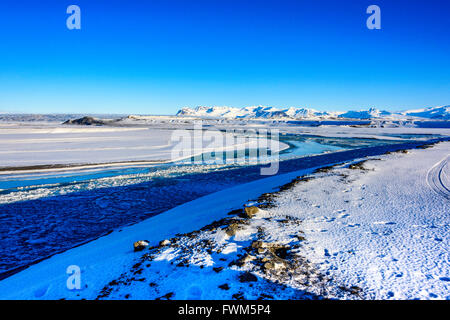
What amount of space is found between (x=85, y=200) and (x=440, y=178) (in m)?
14.7

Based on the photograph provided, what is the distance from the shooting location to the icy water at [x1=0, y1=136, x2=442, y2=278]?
7.14m

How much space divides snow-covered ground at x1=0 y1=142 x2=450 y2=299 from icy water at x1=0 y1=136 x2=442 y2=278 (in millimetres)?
1056

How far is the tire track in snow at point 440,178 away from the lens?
9.20m

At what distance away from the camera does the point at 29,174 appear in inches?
592

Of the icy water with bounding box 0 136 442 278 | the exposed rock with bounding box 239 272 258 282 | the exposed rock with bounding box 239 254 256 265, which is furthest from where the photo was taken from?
the icy water with bounding box 0 136 442 278

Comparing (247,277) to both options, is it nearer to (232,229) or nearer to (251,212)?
(232,229)

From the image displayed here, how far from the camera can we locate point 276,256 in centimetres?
494

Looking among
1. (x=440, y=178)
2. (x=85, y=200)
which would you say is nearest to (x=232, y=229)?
(x=85, y=200)

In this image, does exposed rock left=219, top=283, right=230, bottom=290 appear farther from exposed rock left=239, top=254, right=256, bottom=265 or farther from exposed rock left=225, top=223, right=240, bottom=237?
exposed rock left=225, top=223, right=240, bottom=237

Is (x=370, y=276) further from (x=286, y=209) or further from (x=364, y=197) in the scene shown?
(x=364, y=197)

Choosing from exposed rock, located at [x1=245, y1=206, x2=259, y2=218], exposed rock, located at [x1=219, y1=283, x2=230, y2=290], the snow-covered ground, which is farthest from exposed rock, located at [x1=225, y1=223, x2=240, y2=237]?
exposed rock, located at [x1=219, y1=283, x2=230, y2=290]

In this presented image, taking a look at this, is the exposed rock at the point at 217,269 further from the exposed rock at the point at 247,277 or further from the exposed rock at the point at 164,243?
the exposed rock at the point at 164,243

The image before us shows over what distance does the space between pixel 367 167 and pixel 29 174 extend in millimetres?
18612

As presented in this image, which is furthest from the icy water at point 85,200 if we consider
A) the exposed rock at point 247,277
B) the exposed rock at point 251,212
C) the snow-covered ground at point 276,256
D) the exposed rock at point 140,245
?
the exposed rock at point 247,277
